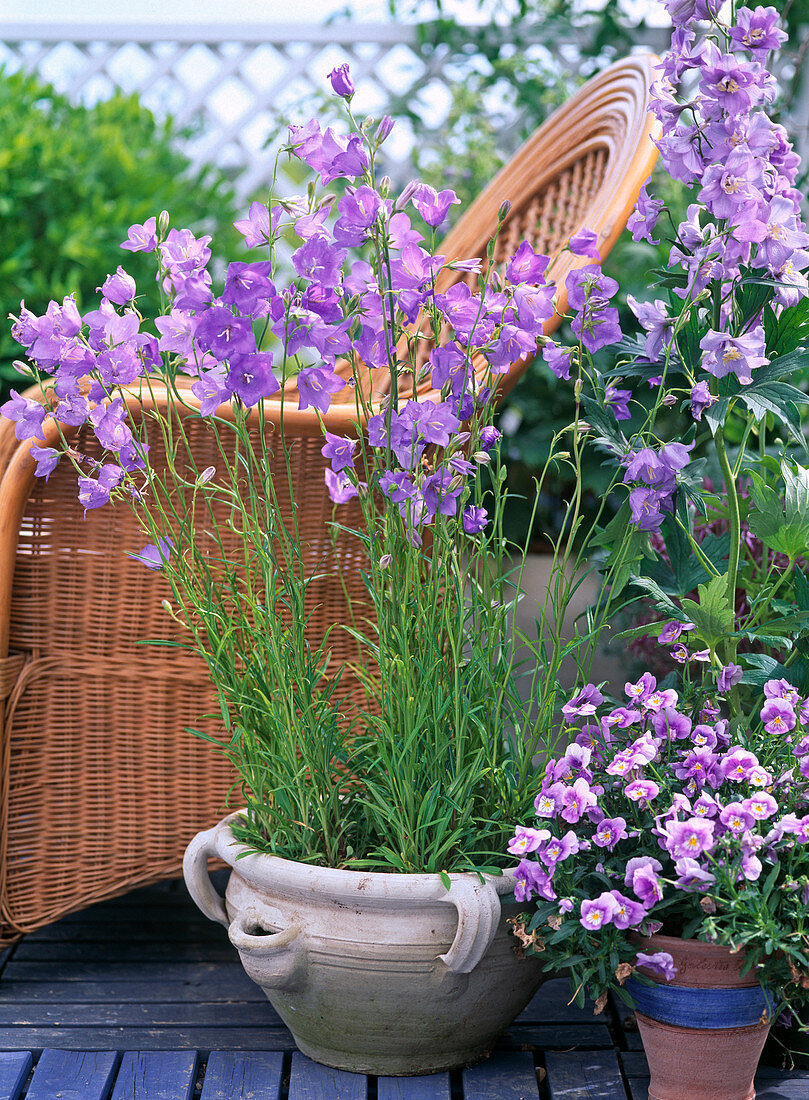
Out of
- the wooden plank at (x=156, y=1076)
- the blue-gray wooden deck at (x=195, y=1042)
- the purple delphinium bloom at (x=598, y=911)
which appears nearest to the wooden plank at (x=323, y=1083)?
the blue-gray wooden deck at (x=195, y=1042)

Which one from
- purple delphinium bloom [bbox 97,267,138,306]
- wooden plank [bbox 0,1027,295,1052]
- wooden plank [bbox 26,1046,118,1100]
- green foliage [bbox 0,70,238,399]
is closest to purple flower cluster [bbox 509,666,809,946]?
wooden plank [bbox 0,1027,295,1052]

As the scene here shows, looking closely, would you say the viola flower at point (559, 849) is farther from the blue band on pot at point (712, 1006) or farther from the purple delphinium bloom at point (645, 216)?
the purple delphinium bloom at point (645, 216)

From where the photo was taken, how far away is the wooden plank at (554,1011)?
4.10ft

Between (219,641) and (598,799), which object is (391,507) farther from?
(598,799)

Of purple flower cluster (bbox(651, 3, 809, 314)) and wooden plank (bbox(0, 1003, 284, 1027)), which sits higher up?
purple flower cluster (bbox(651, 3, 809, 314))

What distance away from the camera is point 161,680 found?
1.33 metres

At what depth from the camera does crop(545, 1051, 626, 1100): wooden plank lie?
1084mm

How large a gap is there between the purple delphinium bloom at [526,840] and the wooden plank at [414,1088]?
0.93ft

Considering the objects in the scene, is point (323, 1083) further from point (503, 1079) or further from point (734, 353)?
point (734, 353)

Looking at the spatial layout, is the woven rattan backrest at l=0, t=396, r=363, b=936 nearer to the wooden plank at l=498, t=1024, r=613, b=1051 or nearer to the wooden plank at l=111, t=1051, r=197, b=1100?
the wooden plank at l=111, t=1051, r=197, b=1100

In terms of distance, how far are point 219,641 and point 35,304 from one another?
1.48 m

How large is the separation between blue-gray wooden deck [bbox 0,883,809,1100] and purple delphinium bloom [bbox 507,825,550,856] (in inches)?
A: 11.2

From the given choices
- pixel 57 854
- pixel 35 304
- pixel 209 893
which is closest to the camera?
pixel 209 893

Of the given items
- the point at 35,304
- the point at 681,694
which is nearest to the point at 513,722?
the point at 681,694
